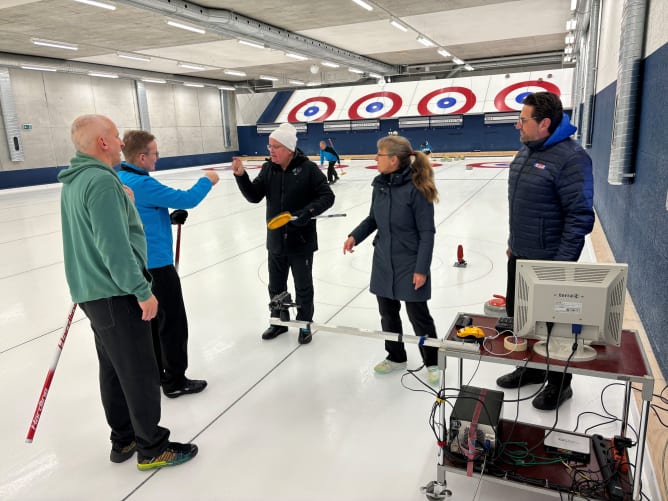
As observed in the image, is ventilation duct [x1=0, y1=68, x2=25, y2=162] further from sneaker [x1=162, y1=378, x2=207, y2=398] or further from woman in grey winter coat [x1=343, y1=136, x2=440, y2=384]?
woman in grey winter coat [x1=343, y1=136, x2=440, y2=384]

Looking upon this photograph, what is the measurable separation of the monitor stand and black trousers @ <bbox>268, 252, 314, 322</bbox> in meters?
2.07

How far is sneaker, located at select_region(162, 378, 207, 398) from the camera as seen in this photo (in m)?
3.09

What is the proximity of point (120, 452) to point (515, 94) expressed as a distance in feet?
74.0

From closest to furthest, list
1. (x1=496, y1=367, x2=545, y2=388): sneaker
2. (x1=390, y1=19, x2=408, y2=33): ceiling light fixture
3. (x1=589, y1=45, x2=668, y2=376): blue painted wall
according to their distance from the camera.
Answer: (x1=589, y1=45, x2=668, y2=376): blue painted wall → (x1=496, y1=367, x2=545, y2=388): sneaker → (x1=390, y1=19, x2=408, y2=33): ceiling light fixture

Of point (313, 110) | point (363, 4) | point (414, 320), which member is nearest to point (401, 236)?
point (414, 320)

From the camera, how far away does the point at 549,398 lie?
107 inches

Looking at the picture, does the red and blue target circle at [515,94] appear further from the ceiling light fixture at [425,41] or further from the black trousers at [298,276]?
the black trousers at [298,276]

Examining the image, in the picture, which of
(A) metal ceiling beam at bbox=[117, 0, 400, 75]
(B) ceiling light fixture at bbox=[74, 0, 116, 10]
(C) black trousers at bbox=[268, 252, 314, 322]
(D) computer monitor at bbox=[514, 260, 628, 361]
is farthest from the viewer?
(A) metal ceiling beam at bbox=[117, 0, 400, 75]

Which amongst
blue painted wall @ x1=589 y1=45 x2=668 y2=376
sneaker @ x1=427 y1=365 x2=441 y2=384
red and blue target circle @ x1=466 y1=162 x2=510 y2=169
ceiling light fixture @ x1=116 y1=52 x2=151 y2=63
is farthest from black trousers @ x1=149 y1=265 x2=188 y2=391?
red and blue target circle @ x1=466 y1=162 x2=510 y2=169

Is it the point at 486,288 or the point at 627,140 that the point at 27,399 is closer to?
the point at 486,288

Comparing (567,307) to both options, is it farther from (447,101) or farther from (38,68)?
(447,101)

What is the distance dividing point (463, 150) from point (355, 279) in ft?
64.2

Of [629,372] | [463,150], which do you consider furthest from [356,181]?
[629,372]

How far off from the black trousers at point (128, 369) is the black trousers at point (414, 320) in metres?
1.49
